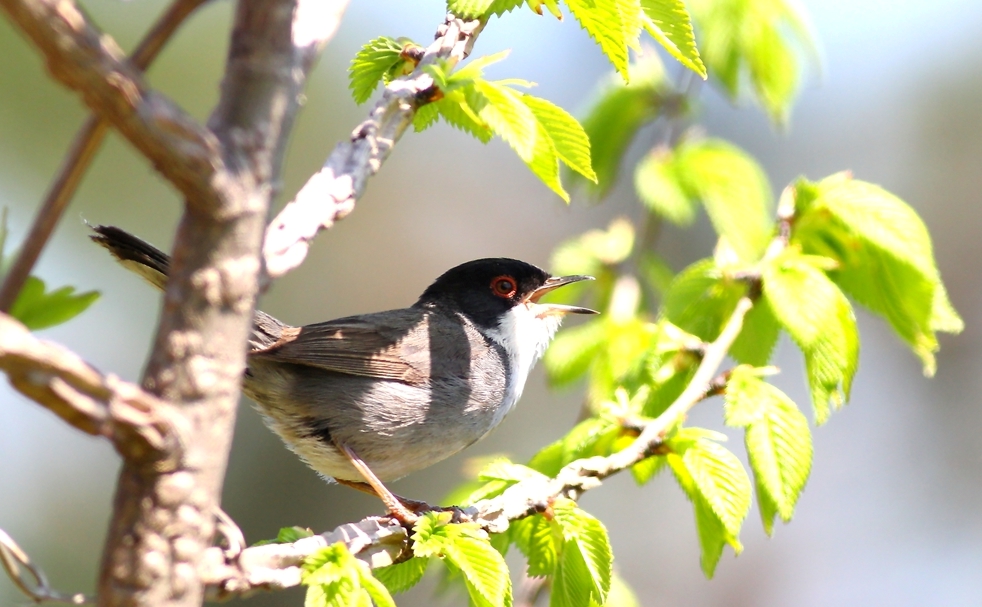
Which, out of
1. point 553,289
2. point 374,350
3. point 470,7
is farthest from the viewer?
point 553,289

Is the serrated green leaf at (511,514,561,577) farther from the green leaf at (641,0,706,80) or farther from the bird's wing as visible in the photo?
the bird's wing

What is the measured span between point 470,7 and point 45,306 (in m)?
1.09

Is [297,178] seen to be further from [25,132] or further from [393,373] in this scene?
[393,373]

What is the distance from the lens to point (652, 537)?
8.27m

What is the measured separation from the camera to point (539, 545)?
2.23 metres

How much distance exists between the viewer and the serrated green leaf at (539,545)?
2.20m

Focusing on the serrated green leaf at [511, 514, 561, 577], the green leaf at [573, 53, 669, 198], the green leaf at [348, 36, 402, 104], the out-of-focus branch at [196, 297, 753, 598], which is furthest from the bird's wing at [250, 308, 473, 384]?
the green leaf at [348, 36, 402, 104]

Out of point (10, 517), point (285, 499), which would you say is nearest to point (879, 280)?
point (285, 499)

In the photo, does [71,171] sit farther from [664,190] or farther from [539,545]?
[664,190]

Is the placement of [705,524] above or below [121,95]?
below

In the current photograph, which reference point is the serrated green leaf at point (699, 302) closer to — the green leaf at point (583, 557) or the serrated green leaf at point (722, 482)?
the serrated green leaf at point (722, 482)

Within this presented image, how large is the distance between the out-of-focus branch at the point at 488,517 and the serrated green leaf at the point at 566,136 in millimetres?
796

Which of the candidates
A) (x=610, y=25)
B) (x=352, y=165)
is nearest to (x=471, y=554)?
(x=352, y=165)

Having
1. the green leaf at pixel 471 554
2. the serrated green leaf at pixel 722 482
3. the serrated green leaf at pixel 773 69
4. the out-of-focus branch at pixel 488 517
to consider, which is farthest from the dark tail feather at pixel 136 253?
the serrated green leaf at pixel 773 69
